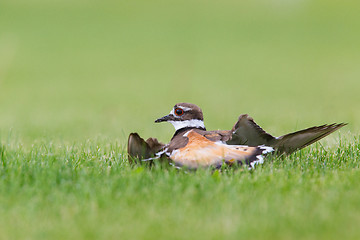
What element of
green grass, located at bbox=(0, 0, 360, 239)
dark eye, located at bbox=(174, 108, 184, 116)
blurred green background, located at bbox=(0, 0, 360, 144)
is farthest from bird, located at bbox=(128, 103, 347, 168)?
blurred green background, located at bbox=(0, 0, 360, 144)

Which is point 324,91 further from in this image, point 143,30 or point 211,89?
point 143,30

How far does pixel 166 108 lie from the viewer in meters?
14.2

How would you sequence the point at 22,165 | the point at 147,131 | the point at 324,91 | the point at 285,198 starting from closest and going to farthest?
the point at 285,198 → the point at 22,165 → the point at 147,131 → the point at 324,91

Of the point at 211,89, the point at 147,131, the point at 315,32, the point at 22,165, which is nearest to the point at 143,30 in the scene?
the point at 315,32

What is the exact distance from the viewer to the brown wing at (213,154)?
17.9 feet

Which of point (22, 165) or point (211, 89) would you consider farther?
point (211, 89)

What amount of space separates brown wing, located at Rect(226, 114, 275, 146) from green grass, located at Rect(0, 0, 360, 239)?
0.92ft

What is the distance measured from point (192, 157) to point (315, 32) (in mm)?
23757

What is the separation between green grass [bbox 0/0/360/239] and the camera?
4.18 m

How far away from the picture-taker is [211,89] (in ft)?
58.1

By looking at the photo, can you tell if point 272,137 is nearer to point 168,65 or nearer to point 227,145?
point 227,145

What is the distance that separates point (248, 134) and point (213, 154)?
51 cm

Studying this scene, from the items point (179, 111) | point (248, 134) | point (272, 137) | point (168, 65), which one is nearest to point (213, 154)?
point (248, 134)

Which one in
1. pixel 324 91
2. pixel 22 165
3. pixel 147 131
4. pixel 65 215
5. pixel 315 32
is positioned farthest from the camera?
pixel 315 32
